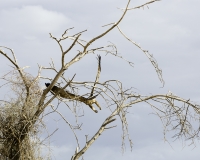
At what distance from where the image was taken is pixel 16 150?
5.19 m

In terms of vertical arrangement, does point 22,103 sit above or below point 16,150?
above

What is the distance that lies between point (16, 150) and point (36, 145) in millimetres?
239

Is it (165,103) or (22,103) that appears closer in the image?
(22,103)

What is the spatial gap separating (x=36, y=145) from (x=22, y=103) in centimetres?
53

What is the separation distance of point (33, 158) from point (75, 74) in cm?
112

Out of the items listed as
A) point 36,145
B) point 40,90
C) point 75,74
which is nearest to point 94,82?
point 75,74

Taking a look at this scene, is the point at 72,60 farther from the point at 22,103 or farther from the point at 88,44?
the point at 22,103

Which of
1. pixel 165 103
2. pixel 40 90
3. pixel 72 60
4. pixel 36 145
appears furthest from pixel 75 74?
pixel 165 103

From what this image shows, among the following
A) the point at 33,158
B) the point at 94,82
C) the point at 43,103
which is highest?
the point at 94,82

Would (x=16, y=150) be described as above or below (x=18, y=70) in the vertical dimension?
below

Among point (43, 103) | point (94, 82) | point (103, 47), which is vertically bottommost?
point (43, 103)

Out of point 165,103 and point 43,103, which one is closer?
point 43,103

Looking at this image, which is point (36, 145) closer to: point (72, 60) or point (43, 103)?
point (43, 103)

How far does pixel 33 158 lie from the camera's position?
17.0ft
